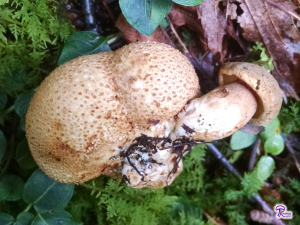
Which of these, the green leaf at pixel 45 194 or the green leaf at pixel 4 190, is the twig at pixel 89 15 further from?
the green leaf at pixel 4 190

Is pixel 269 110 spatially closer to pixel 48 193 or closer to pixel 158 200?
pixel 158 200

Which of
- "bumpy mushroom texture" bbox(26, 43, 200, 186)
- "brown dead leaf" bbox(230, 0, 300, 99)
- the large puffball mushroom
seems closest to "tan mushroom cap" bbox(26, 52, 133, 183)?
"bumpy mushroom texture" bbox(26, 43, 200, 186)

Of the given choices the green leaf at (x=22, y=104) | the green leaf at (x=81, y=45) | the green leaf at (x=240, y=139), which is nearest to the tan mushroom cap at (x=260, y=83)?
the green leaf at (x=240, y=139)

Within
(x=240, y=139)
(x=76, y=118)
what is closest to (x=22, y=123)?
(x=76, y=118)

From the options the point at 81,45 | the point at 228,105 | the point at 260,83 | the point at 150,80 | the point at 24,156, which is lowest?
the point at 24,156

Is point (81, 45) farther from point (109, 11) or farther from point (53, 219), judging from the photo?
point (53, 219)
